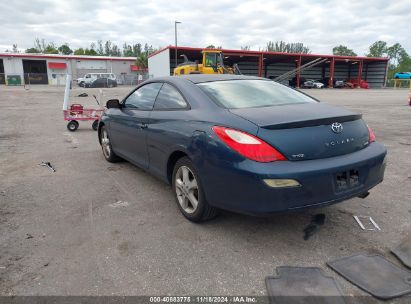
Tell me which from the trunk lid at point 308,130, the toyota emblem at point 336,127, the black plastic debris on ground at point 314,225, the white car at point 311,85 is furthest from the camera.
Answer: the white car at point 311,85

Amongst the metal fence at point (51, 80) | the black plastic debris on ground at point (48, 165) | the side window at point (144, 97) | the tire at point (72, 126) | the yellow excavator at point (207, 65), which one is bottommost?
the black plastic debris on ground at point (48, 165)

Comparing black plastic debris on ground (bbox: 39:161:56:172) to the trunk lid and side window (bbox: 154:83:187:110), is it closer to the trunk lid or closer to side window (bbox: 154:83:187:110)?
side window (bbox: 154:83:187:110)

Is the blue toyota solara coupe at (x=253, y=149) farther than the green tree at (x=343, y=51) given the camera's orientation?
No

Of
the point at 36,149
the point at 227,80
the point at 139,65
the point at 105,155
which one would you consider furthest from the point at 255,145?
the point at 139,65

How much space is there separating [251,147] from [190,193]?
0.98 m

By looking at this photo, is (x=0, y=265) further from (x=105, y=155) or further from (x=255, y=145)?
(x=105, y=155)

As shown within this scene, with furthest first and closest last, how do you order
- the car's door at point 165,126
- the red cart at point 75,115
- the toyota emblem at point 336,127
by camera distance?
the red cart at point 75,115 < the car's door at point 165,126 < the toyota emblem at point 336,127

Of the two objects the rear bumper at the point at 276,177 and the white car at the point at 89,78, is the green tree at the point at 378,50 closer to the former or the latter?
the white car at the point at 89,78

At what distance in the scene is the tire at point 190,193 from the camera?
3219 millimetres

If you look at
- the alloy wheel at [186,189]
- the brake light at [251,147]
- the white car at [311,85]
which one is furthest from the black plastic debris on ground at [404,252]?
the white car at [311,85]

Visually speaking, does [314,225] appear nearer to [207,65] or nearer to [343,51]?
[207,65]

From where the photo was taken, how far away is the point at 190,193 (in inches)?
134

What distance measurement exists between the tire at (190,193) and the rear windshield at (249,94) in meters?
0.73

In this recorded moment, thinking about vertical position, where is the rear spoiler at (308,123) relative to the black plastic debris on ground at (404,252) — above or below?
above
